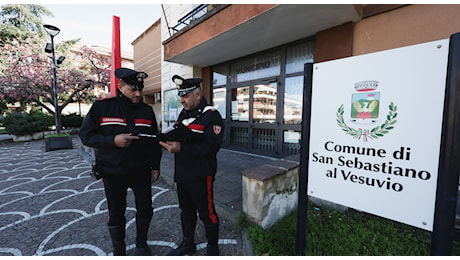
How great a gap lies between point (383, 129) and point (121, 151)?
2.06 m

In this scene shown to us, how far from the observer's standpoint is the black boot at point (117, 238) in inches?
71.6

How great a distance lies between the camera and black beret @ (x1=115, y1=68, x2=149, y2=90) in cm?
172

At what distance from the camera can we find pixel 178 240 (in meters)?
2.20

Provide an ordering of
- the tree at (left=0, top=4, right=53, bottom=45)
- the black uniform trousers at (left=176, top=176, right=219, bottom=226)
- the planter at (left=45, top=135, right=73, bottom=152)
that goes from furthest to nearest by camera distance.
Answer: the tree at (left=0, top=4, right=53, bottom=45) → the planter at (left=45, top=135, right=73, bottom=152) → the black uniform trousers at (left=176, top=176, right=219, bottom=226)

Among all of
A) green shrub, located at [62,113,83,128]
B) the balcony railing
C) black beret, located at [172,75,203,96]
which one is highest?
the balcony railing

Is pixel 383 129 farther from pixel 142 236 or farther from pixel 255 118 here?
pixel 255 118

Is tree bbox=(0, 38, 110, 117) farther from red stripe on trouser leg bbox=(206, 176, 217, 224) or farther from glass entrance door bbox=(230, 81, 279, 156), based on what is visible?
red stripe on trouser leg bbox=(206, 176, 217, 224)

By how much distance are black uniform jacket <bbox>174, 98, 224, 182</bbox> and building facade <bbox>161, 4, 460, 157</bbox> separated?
2.34 metres

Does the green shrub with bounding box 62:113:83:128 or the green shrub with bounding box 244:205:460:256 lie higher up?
the green shrub with bounding box 62:113:83:128

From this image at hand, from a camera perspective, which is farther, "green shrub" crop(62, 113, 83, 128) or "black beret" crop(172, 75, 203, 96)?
"green shrub" crop(62, 113, 83, 128)

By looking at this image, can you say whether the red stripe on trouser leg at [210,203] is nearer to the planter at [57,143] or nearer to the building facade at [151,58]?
Answer: the building facade at [151,58]

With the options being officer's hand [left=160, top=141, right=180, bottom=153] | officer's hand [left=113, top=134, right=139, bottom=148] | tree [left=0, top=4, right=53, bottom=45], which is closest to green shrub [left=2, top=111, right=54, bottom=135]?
tree [left=0, top=4, right=53, bottom=45]

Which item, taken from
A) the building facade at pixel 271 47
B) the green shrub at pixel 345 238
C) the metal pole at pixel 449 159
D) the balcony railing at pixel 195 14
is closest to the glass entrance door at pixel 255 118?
the building facade at pixel 271 47

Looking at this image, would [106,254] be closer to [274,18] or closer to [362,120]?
[362,120]
